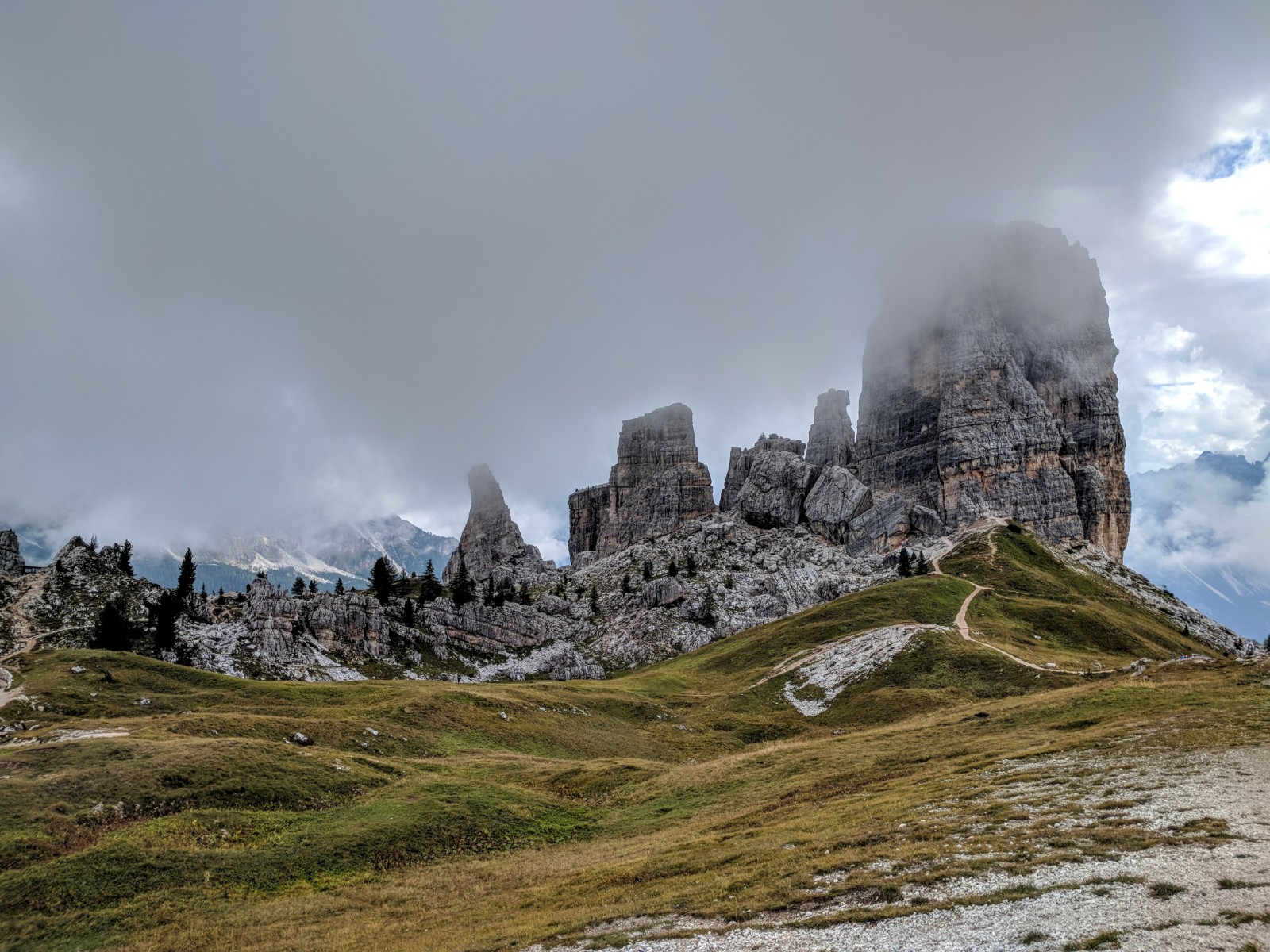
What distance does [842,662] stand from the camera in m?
109

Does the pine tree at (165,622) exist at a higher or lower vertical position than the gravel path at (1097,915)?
higher

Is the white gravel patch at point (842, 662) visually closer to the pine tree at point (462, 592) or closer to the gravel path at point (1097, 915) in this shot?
the gravel path at point (1097, 915)

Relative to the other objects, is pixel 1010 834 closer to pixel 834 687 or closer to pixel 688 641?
pixel 834 687

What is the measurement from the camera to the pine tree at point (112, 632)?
98312 millimetres

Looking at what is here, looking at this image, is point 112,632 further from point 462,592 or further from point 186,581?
point 462,592

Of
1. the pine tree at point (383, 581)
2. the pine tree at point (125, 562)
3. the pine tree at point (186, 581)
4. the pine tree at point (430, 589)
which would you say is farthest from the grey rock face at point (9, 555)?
the pine tree at point (430, 589)

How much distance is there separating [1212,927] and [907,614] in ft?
401

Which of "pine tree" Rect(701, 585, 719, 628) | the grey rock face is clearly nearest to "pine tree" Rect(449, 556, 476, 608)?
"pine tree" Rect(701, 585, 719, 628)

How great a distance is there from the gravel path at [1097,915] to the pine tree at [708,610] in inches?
5930

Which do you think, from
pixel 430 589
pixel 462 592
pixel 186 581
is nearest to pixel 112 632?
pixel 186 581

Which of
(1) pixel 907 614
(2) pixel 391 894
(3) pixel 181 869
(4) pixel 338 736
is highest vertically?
(1) pixel 907 614

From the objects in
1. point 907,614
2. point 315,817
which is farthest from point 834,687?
point 315,817

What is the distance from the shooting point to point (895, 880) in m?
22.9

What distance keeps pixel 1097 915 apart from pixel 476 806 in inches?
1466
